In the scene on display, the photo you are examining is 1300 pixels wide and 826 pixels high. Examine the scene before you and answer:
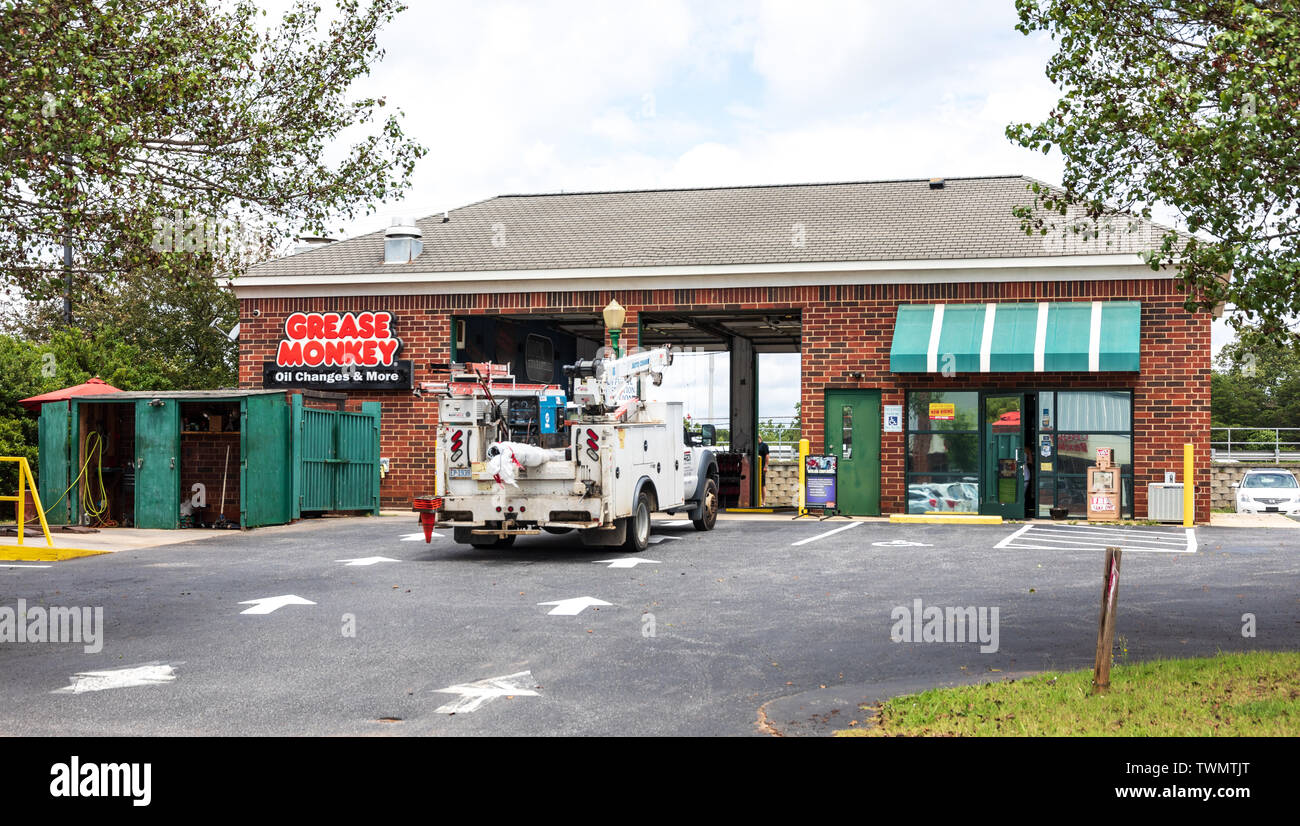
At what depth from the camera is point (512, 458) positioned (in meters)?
15.8

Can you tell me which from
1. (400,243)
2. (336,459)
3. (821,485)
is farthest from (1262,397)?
(336,459)

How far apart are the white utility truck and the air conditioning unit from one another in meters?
11.2

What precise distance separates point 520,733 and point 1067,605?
700 centimetres

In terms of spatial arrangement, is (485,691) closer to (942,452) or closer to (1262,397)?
(942,452)

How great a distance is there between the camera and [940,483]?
24766 mm

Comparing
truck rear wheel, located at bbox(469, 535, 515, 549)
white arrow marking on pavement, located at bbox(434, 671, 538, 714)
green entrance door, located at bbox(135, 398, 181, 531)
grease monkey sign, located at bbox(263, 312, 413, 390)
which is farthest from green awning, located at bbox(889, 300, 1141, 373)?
white arrow marking on pavement, located at bbox(434, 671, 538, 714)

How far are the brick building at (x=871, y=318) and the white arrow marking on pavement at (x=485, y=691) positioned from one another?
16734 mm

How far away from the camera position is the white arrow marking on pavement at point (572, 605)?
461 inches

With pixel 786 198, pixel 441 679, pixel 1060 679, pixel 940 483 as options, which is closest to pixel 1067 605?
pixel 1060 679

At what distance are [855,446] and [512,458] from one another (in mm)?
11143

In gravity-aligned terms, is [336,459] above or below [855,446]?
below

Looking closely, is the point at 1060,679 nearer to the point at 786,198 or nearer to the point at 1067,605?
the point at 1067,605

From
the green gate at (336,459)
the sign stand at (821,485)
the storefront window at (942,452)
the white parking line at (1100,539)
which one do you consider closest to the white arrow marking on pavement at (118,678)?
the white parking line at (1100,539)

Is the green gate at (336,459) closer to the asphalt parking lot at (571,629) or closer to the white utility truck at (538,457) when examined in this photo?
the asphalt parking lot at (571,629)
